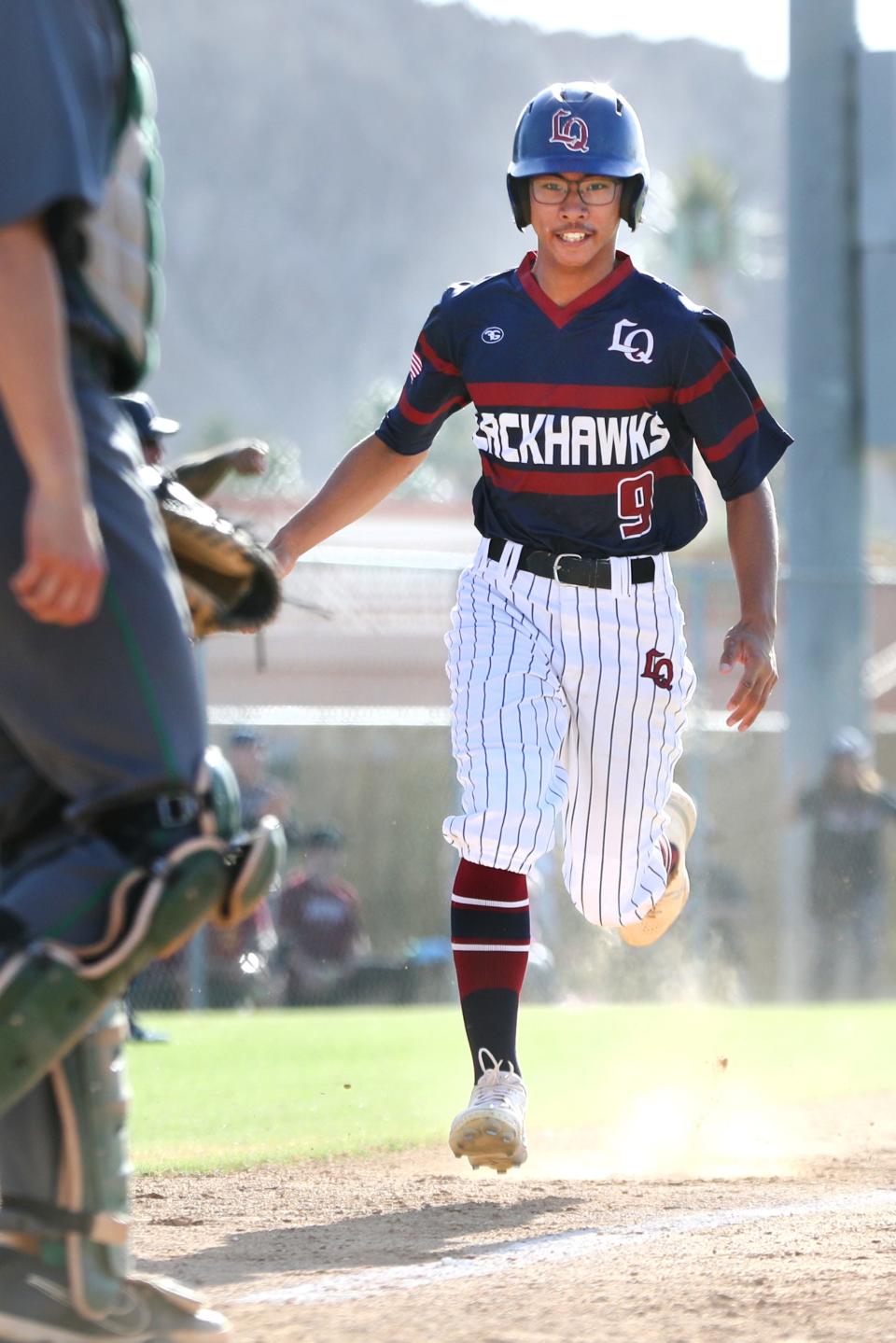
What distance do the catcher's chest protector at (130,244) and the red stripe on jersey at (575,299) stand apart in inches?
76.3

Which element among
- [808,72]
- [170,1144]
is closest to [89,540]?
[170,1144]

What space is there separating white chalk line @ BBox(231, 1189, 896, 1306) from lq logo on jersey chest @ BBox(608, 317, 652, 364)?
1876 millimetres

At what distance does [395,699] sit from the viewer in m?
27.0

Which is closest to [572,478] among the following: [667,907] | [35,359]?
[667,907]

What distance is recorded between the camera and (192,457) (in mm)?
3924

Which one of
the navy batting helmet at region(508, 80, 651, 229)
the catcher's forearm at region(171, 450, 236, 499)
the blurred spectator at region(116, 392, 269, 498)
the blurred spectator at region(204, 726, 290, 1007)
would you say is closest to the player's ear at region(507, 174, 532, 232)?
the navy batting helmet at region(508, 80, 651, 229)

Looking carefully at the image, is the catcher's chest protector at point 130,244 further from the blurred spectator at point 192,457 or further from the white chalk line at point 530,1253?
the white chalk line at point 530,1253

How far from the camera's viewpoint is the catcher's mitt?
10.2 ft

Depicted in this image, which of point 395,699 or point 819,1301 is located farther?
point 395,699

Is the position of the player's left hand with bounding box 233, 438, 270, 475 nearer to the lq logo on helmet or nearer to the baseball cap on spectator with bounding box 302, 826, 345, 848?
the lq logo on helmet

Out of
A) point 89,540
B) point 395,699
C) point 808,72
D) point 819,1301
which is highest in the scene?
point 808,72

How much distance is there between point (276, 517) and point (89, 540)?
71.7 ft

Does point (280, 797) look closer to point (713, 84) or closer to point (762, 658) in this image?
point (762, 658)

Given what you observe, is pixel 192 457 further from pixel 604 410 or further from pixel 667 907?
pixel 667 907
